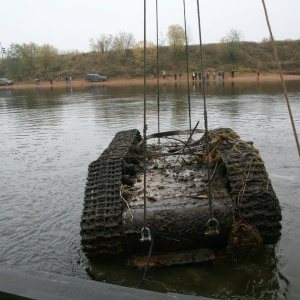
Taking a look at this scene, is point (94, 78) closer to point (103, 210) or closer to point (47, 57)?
point (47, 57)

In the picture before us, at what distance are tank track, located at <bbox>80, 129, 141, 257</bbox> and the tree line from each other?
6621 cm

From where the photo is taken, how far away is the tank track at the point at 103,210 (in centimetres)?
378

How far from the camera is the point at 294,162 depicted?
8.18m

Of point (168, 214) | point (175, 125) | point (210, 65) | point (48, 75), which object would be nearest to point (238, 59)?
point (210, 65)

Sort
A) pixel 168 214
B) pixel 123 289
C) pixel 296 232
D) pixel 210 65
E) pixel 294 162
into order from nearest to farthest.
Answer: pixel 123 289, pixel 168 214, pixel 296 232, pixel 294 162, pixel 210 65

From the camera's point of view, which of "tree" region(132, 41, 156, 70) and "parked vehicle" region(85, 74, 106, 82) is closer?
"parked vehicle" region(85, 74, 106, 82)

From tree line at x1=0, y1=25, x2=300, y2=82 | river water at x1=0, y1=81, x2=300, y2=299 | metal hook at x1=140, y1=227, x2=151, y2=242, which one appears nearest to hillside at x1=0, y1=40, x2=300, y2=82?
tree line at x1=0, y1=25, x2=300, y2=82

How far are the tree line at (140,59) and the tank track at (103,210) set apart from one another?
66211 millimetres

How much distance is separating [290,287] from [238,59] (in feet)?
252

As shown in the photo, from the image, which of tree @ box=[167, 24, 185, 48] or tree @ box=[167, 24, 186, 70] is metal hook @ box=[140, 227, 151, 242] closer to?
tree @ box=[167, 24, 186, 70]

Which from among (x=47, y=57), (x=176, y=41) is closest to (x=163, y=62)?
(x=176, y=41)

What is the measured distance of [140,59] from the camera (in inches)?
2987

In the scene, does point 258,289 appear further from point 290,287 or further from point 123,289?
point 123,289

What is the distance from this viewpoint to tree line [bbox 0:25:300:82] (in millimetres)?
73688
